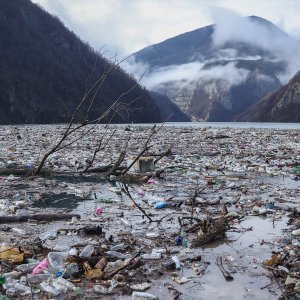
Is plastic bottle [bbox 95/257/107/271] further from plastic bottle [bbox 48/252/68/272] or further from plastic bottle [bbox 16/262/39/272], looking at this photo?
plastic bottle [bbox 16/262/39/272]

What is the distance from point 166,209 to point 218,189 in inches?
79.9

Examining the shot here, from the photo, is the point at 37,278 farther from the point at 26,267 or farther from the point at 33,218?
the point at 33,218

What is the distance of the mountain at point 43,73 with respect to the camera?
274ft

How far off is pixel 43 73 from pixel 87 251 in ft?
331

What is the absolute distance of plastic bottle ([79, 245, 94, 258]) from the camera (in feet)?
12.5

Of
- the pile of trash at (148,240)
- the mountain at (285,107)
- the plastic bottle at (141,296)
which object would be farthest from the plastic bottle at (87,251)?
the mountain at (285,107)

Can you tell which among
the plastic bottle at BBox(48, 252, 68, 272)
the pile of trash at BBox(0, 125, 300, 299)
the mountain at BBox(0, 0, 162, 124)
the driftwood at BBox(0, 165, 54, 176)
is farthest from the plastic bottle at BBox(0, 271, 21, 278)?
the mountain at BBox(0, 0, 162, 124)

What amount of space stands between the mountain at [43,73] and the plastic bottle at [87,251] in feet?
229

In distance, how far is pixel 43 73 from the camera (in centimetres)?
10012

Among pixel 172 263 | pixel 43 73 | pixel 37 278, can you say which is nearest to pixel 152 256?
pixel 172 263

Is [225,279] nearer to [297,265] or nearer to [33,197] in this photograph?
[297,265]

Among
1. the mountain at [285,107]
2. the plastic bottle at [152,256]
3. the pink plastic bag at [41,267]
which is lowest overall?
the plastic bottle at [152,256]

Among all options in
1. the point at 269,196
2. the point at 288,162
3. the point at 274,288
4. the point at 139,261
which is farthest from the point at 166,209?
the point at 288,162

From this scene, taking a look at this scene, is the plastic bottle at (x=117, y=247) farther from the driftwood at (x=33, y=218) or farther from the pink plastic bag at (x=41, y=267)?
the driftwood at (x=33, y=218)
